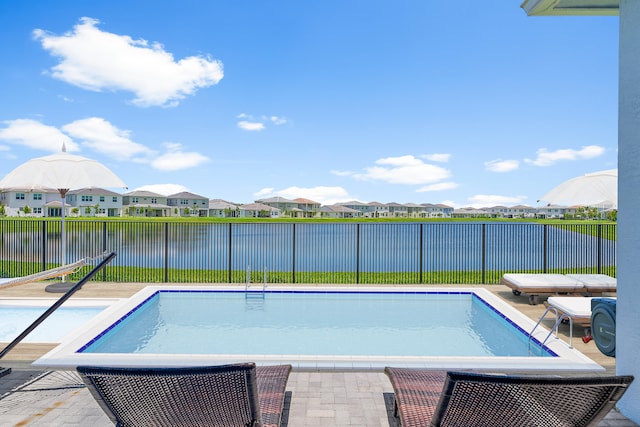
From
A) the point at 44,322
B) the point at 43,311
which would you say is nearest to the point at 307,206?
the point at 43,311

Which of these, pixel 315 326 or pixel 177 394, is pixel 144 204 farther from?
pixel 177 394

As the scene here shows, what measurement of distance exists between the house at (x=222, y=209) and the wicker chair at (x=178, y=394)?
63.8 m

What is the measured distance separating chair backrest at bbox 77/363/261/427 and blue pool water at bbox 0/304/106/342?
4.42 m

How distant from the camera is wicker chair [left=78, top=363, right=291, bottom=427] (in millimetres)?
1910

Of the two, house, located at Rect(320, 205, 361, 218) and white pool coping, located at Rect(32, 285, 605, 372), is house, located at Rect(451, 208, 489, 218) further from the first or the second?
white pool coping, located at Rect(32, 285, 605, 372)

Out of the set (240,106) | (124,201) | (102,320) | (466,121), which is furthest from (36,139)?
(102,320)

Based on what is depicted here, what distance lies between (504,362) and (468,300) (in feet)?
11.2

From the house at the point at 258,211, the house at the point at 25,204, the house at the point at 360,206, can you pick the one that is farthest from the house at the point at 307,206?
the house at the point at 25,204

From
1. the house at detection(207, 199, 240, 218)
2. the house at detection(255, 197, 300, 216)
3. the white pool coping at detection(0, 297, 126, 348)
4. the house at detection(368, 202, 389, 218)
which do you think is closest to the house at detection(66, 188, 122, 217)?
the house at detection(207, 199, 240, 218)

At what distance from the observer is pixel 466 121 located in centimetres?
2595

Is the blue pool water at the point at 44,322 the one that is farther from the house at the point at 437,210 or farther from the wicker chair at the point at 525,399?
the house at the point at 437,210

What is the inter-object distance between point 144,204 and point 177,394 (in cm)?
6791

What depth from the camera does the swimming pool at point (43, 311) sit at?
5.82 metres

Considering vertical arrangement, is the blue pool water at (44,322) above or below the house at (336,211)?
below
